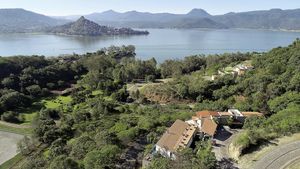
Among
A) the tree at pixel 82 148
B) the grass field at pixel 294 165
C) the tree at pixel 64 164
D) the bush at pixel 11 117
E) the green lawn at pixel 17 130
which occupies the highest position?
the grass field at pixel 294 165

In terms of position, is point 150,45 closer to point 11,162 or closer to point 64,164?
point 11,162

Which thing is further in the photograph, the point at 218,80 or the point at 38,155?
the point at 218,80

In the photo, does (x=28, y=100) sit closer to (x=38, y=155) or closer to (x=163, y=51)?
(x=38, y=155)

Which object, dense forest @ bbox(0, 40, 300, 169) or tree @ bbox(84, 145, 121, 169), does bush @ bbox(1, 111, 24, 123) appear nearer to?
dense forest @ bbox(0, 40, 300, 169)

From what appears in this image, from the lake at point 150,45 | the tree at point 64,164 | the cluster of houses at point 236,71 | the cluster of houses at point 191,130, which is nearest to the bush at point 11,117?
the tree at point 64,164

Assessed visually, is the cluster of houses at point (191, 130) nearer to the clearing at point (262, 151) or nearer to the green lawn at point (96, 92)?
the clearing at point (262, 151)

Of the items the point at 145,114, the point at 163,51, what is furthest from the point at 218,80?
the point at 163,51
